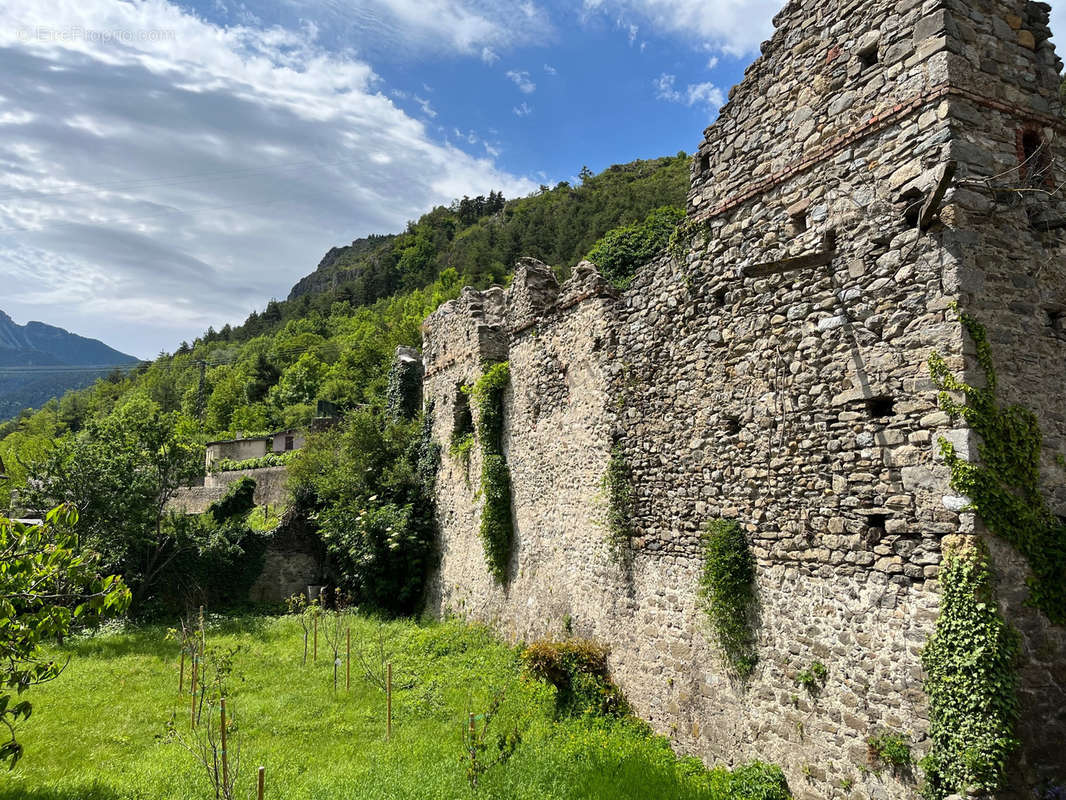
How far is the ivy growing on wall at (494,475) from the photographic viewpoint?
12.9 meters

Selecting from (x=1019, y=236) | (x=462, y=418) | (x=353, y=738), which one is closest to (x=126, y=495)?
(x=462, y=418)

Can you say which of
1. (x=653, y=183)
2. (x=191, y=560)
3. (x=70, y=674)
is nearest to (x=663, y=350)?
(x=70, y=674)

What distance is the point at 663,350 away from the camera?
8688 millimetres

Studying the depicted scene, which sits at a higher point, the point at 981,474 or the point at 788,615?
the point at 981,474

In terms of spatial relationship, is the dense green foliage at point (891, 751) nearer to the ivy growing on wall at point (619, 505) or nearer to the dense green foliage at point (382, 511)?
the ivy growing on wall at point (619, 505)

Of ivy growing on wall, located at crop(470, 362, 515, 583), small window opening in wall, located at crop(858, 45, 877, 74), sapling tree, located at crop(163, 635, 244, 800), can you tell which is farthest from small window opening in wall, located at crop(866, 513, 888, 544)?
ivy growing on wall, located at crop(470, 362, 515, 583)

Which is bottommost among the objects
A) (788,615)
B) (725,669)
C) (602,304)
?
(725,669)

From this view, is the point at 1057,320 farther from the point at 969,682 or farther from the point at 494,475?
the point at 494,475

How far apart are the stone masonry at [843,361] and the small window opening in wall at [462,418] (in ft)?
23.2

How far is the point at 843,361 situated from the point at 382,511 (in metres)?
13.3

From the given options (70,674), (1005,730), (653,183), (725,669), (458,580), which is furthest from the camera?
(653,183)

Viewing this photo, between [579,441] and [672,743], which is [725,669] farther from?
[579,441]

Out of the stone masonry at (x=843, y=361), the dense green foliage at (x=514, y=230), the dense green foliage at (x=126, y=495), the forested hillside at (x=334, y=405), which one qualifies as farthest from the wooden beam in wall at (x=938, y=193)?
the dense green foliage at (x=514, y=230)

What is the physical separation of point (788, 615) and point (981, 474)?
2376mm
